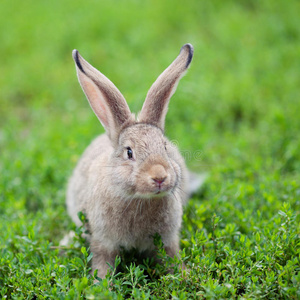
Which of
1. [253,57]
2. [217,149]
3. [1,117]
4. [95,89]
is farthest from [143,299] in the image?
[253,57]

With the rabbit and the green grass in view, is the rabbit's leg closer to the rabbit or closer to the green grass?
the rabbit

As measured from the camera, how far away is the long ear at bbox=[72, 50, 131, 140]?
3.87 metres

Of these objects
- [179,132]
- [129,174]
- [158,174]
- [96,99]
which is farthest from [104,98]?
[179,132]

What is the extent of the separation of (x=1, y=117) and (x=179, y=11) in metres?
4.72

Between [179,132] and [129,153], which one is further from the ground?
[179,132]

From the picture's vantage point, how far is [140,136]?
3.75 meters

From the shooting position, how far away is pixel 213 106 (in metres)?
6.84

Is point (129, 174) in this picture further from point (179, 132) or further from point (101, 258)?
point (179, 132)

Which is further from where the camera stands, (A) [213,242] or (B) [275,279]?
(A) [213,242]

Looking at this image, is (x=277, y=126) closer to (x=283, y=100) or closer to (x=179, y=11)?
→ (x=283, y=100)

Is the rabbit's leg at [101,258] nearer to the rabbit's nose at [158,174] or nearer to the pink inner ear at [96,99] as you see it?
the rabbit's nose at [158,174]

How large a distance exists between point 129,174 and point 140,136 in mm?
358

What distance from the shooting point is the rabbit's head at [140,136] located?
3.46 meters

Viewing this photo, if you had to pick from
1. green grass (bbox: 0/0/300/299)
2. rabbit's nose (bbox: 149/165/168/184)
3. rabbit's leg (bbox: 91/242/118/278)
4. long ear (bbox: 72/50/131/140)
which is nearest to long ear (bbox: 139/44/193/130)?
long ear (bbox: 72/50/131/140)
